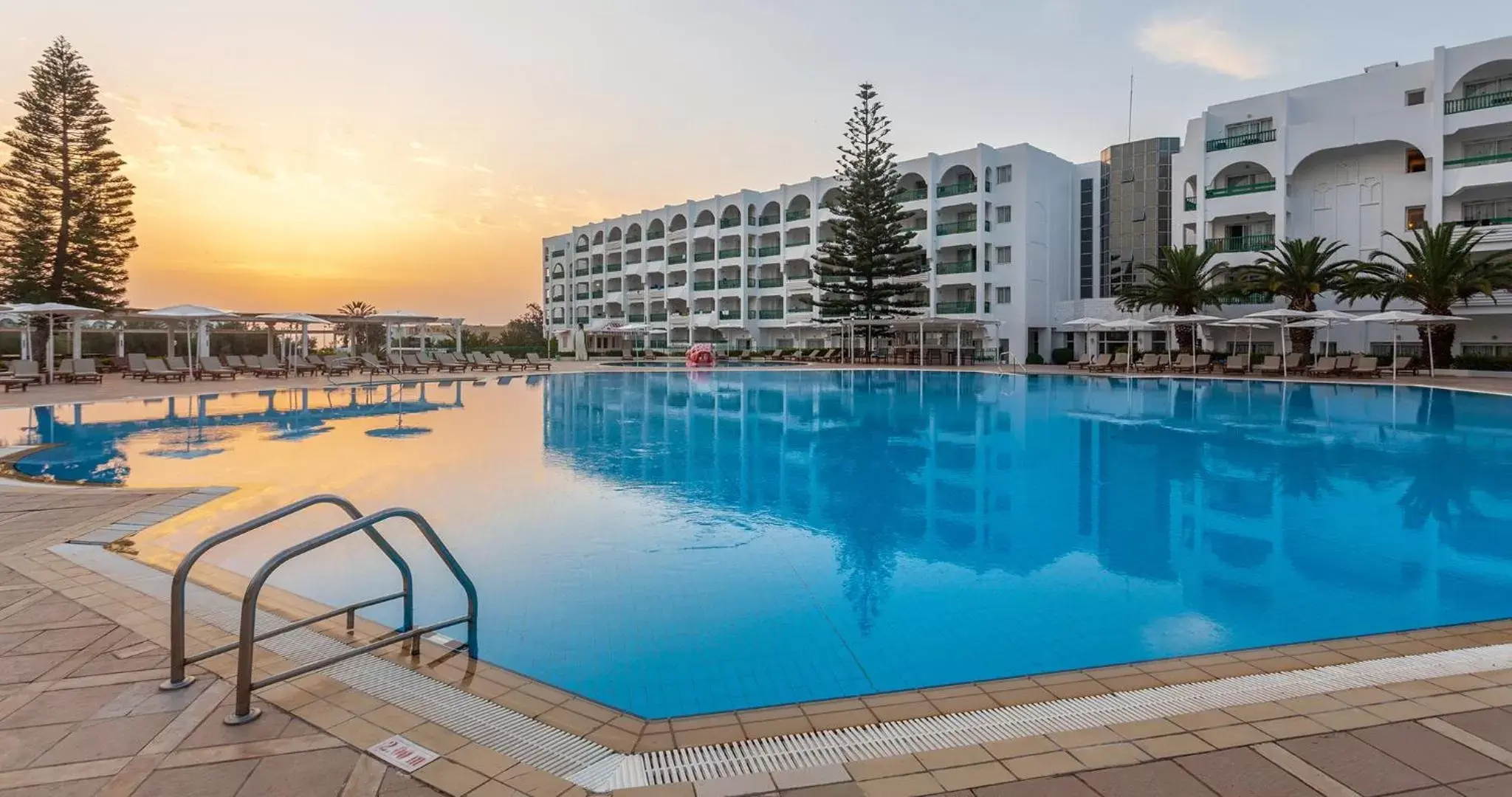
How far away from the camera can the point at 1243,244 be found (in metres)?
28.8

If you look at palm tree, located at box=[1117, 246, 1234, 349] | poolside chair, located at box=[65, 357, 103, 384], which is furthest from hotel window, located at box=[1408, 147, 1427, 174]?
poolside chair, located at box=[65, 357, 103, 384]

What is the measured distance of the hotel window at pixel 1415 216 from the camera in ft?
86.6

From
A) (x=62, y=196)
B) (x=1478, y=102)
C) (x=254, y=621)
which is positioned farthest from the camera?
(x=62, y=196)

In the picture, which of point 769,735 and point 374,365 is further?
point 374,365

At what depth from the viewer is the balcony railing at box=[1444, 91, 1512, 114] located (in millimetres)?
24361

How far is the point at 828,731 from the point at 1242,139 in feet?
112

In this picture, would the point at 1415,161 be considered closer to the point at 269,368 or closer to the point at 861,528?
the point at 861,528

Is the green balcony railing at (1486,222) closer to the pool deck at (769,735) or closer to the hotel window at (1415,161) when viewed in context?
the hotel window at (1415,161)

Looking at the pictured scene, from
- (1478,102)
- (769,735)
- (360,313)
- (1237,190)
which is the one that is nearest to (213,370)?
(769,735)

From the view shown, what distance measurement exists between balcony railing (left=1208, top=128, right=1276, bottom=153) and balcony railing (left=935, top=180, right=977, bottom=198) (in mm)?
9587

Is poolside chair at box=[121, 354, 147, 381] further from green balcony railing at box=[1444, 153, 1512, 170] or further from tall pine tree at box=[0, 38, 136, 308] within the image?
green balcony railing at box=[1444, 153, 1512, 170]

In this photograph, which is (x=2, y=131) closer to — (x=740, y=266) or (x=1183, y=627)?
(x=740, y=266)

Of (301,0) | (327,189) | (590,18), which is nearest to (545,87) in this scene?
(590,18)

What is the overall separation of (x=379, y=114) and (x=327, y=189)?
15.6 ft
